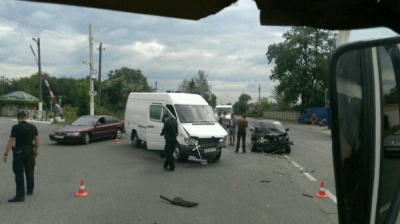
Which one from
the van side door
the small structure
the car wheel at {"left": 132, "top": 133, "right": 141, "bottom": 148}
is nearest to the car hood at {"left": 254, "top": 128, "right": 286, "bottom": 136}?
the van side door

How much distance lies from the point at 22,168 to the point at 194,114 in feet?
24.0

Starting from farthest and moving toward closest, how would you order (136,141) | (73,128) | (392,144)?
(73,128) < (136,141) < (392,144)

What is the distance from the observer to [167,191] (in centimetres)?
823

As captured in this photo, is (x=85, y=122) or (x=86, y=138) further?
(x=85, y=122)

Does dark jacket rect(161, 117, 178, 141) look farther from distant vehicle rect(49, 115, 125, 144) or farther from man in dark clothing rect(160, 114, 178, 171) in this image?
distant vehicle rect(49, 115, 125, 144)

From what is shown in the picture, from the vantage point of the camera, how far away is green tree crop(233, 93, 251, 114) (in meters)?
119

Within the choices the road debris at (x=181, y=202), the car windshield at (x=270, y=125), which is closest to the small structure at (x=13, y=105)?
the car windshield at (x=270, y=125)

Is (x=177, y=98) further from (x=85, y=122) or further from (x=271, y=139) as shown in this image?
(x=85, y=122)

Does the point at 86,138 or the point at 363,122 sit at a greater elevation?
the point at 363,122

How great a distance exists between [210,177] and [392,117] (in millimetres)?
8648

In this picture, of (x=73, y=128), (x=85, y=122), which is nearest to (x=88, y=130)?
(x=73, y=128)

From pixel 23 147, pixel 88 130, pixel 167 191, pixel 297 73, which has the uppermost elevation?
pixel 297 73

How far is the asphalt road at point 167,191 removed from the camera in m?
6.38

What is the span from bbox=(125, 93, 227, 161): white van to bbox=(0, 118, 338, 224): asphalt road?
55cm
